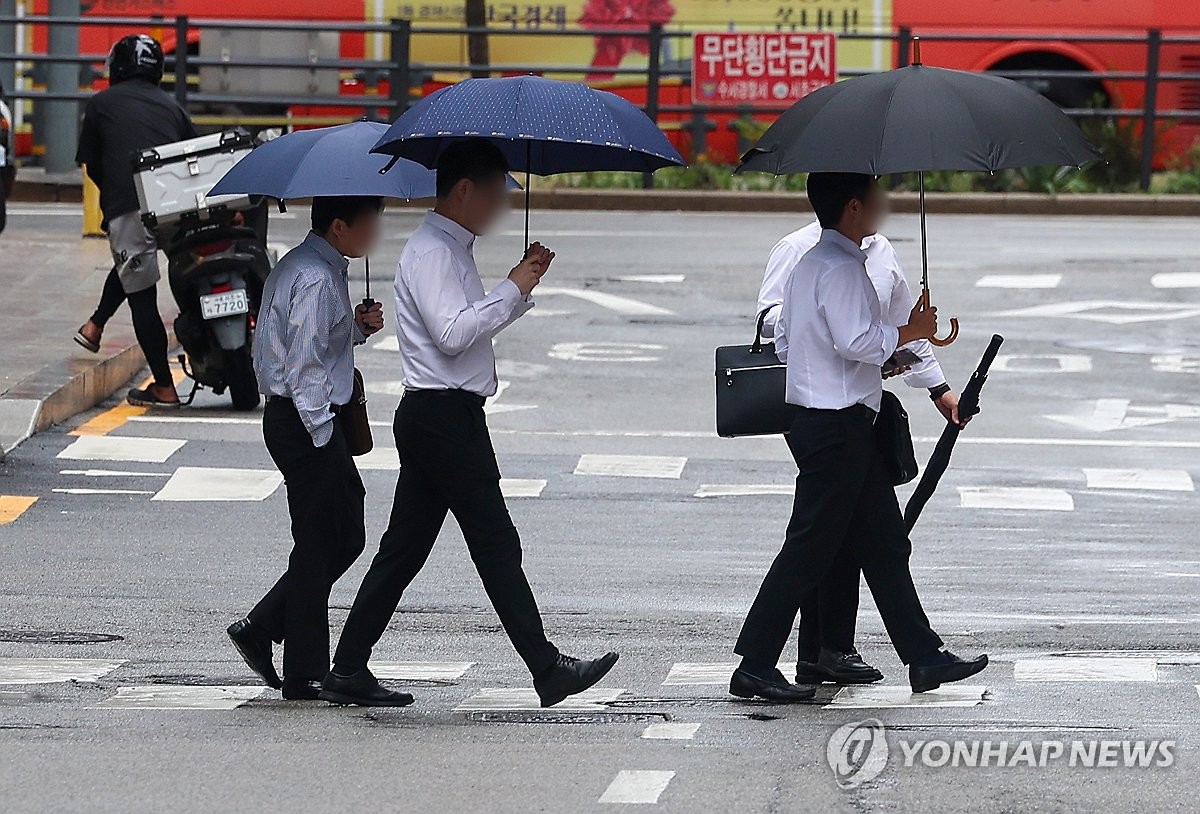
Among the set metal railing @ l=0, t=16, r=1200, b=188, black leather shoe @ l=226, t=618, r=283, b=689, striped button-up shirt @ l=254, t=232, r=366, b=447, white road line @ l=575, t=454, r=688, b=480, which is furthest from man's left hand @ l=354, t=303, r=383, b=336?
metal railing @ l=0, t=16, r=1200, b=188

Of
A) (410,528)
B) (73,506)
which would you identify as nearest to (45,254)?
(73,506)

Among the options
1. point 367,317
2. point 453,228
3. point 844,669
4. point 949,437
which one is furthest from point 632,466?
point 453,228

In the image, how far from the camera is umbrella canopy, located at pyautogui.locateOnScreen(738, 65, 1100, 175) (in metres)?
5.95

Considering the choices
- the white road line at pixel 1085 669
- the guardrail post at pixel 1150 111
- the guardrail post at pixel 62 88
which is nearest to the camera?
the white road line at pixel 1085 669

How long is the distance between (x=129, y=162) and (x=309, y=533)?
5898 mm

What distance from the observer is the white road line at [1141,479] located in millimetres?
10203

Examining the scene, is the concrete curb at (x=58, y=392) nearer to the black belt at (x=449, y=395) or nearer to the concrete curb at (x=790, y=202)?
the black belt at (x=449, y=395)

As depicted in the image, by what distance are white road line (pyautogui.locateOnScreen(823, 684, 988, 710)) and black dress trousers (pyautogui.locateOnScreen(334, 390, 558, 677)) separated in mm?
914

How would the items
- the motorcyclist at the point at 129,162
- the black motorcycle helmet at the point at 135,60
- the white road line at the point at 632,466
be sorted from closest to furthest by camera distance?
the white road line at the point at 632,466
the motorcyclist at the point at 129,162
the black motorcycle helmet at the point at 135,60

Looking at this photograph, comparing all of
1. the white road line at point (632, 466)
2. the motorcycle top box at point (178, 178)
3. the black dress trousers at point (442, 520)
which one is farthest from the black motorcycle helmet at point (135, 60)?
the black dress trousers at point (442, 520)

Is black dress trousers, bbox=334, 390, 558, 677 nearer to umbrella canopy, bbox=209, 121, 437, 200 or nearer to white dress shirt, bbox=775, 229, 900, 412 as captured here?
umbrella canopy, bbox=209, 121, 437, 200

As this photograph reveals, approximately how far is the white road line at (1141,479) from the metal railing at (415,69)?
13010 millimetres

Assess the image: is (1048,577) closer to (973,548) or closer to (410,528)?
(973,548)

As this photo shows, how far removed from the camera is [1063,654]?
707 cm
